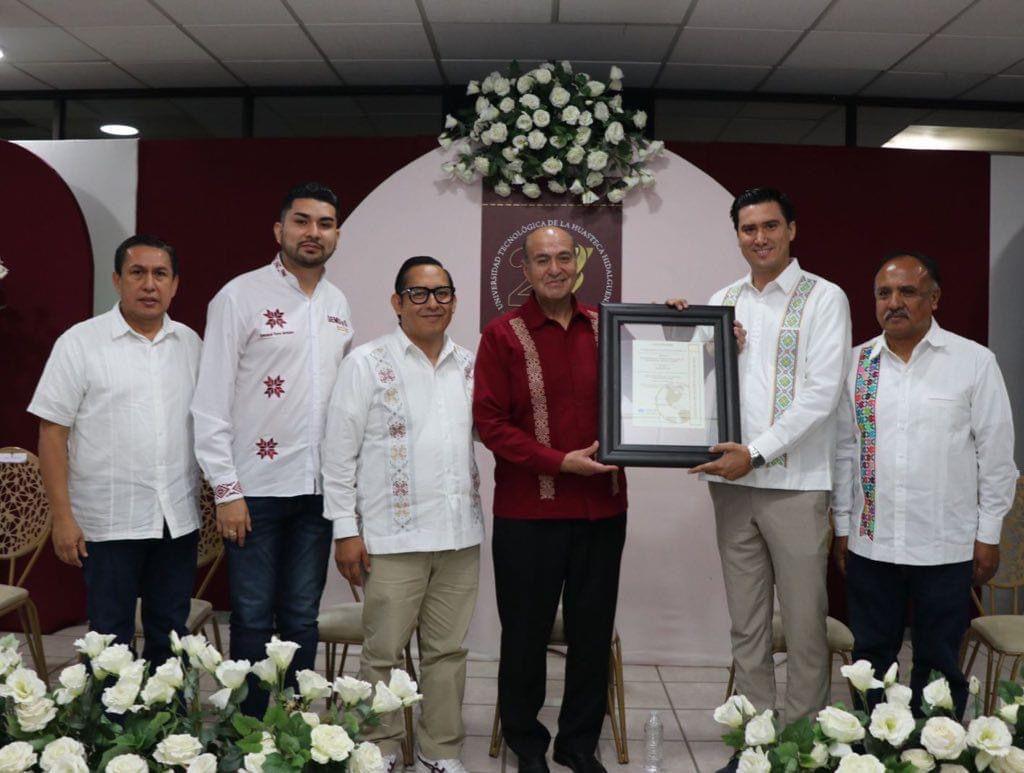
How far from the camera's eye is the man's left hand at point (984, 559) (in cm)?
281

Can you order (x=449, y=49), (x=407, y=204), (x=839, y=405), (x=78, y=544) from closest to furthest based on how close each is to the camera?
(x=78, y=544) → (x=839, y=405) → (x=407, y=204) → (x=449, y=49)

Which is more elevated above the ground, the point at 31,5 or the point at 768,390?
the point at 31,5

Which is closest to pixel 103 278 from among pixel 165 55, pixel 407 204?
pixel 165 55

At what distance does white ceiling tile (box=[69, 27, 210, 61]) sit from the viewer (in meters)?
4.68

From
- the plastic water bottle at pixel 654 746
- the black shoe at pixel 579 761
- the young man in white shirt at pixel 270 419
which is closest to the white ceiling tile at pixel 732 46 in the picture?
the young man in white shirt at pixel 270 419

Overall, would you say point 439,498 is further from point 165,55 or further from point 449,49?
point 165,55

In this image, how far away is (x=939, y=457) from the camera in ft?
9.21

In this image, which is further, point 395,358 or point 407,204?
point 407,204

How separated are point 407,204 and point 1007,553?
3.15 meters

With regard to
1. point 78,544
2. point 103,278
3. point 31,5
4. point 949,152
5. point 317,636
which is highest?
point 31,5

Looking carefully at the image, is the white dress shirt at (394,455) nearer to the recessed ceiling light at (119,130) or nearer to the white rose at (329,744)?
the white rose at (329,744)

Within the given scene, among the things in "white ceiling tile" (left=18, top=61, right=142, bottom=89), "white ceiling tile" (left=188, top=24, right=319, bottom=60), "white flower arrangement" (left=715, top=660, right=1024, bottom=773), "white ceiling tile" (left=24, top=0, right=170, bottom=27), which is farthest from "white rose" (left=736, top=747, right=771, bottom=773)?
"white ceiling tile" (left=18, top=61, right=142, bottom=89)

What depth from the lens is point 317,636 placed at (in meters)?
3.05

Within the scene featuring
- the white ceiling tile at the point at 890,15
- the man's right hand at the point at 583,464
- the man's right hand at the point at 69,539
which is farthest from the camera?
the white ceiling tile at the point at 890,15
